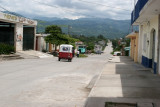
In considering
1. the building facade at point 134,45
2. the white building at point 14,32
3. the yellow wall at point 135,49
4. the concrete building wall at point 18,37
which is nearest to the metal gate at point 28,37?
the white building at point 14,32

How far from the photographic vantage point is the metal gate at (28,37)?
1556 inches

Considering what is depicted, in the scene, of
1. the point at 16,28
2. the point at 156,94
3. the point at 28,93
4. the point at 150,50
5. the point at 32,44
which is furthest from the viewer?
the point at 32,44

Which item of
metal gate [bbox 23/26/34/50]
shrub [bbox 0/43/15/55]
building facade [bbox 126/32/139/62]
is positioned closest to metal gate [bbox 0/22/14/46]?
shrub [bbox 0/43/15/55]

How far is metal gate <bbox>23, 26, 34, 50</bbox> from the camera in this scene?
130 feet

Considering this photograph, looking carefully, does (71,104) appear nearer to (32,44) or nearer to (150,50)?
(150,50)

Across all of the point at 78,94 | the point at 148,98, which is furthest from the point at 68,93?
the point at 148,98

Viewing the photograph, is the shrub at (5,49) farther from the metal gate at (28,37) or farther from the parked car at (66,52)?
the metal gate at (28,37)

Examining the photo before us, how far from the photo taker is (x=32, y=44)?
41750 mm

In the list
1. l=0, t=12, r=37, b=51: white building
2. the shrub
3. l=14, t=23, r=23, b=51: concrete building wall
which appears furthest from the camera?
l=14, t=23, r=23, b=51: concrete building wall

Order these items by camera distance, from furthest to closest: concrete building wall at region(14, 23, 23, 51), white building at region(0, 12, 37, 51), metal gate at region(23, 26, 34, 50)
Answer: metal gate at region(23, 26, 34, 50) < concrete building wall at region(14, 23, 23, 51) < white building at region(0, 12, 37, 51)

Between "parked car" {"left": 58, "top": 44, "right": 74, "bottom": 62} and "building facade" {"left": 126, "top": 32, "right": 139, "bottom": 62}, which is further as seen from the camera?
"parked car" {"left": 58, "top": 44, "right": 74, "bottom": 62}

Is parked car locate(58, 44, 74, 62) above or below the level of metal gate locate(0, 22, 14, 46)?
below

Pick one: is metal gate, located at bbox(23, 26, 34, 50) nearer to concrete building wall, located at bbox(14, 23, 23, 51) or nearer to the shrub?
concrete building wall, located at bbox(14, 23, 23, 51)

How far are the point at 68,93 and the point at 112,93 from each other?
1662mm
